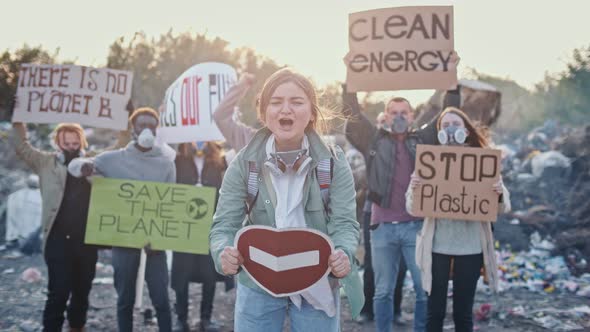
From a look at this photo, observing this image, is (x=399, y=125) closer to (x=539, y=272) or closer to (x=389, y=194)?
(x=389, y=194)

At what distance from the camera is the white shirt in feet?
7.98

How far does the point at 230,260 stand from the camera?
7.74 feet

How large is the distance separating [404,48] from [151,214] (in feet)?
8.89

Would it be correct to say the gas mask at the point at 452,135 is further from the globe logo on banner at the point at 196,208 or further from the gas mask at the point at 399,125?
the globe logo on banner at the point at 196,208

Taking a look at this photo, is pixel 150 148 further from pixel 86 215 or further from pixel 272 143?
pixel 272 143

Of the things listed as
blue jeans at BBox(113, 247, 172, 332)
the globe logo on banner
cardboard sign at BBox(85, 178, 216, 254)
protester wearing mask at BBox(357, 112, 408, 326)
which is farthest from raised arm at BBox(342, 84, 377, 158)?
blue jeans at BBox(113, 247, 172, 332)

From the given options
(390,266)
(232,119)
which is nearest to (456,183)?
(390,266)

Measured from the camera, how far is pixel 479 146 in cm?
486

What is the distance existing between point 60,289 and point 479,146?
3.81 meters

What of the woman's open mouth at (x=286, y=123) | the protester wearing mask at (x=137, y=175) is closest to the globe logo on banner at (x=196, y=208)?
the protester wearing mask at (x=137, y=175)

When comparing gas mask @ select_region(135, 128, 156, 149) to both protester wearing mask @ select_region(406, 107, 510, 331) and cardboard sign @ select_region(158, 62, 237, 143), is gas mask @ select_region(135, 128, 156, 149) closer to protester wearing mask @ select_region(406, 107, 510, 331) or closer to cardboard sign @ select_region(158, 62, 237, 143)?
cardboard sign @ select_region(158, 62, 237, 143)

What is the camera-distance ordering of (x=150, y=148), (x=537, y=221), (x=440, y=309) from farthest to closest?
(x=537, y=221) → (x=150, y=148) → (x=440, y=309)

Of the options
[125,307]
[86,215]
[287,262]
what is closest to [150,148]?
[86,215]

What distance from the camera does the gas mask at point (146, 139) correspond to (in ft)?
16.7
